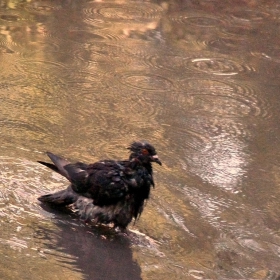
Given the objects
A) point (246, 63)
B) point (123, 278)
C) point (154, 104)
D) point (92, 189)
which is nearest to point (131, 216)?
point (92, 189)

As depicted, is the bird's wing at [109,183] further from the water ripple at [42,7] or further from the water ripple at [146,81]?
the water ripple at [42,7]

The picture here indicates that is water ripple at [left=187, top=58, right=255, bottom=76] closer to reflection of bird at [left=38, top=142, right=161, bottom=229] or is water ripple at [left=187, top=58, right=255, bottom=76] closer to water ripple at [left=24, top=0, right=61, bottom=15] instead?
water ripple at [left=24, top=0, right=61, bottom=15]

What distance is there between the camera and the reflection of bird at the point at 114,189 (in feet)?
20.3

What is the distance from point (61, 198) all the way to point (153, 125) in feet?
7.73

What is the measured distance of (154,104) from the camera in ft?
29.9

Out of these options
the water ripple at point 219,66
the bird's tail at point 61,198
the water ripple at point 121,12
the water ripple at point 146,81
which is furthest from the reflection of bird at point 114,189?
the water ripple at point 121,12

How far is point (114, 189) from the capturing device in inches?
243

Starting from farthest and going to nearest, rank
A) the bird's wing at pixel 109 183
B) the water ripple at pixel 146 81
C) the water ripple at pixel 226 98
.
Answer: the water ripple at pixel 146 81, the water ripple at pixel 226 98, the bird's wing at pixel 109 183

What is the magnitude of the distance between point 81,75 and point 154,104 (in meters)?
1.23

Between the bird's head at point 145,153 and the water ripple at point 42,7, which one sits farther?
the water ripple at point 42,7

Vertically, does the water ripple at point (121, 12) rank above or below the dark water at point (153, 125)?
above

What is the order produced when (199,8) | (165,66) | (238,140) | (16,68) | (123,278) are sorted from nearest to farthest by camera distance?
(123,278) → (238,140) → (16,68) → (165,66) → (199,8)

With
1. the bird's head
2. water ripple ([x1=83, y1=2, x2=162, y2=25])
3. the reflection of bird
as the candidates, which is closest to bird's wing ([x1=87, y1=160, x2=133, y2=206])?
the reflection of bird

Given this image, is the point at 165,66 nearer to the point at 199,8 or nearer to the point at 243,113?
the point at 243,113
